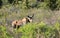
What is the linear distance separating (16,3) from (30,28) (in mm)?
19168

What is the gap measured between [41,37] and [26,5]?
16919mm

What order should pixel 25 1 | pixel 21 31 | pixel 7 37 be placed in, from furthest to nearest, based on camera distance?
pixel 25 1, pixel 21 31, pixel 7 37

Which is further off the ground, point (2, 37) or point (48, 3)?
point (2, 37)

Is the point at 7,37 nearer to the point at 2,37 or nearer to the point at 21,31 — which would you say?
the point at 2,37

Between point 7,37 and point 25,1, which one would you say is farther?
point 25,1

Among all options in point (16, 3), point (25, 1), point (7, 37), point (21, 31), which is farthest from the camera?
point (16, 3)

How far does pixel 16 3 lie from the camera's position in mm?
25625

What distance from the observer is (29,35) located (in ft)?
21.3

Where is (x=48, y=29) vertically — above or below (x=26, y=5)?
above

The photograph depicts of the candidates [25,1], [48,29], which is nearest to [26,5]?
[25,1]

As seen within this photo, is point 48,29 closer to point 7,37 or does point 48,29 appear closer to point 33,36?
point 33,36

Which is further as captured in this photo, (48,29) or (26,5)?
(26,5)

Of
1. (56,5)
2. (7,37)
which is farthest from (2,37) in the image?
(56,5)

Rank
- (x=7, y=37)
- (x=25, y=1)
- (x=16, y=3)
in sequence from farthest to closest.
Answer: (x=16, y=3) → (x=25, y=1) → (x=7, y=37)
